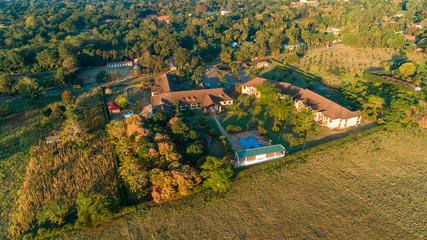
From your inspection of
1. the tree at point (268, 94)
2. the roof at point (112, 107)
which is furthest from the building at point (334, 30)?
the roof at point (112, 107)

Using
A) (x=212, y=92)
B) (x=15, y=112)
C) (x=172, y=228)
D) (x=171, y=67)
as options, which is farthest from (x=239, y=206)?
(x=171, y=67)

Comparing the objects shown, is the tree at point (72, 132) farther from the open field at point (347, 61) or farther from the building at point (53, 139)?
the open field at point (347, 61)

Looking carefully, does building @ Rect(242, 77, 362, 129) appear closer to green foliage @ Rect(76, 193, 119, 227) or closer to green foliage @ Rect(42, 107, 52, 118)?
green foliage @ Rect(76, 193, 119, 227)

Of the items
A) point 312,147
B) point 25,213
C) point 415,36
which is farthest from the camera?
point 415,36

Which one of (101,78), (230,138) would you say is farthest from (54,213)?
(101,78)

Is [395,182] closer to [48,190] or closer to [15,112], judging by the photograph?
[48,190]

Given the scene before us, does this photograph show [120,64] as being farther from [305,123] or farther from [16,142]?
[305,123]

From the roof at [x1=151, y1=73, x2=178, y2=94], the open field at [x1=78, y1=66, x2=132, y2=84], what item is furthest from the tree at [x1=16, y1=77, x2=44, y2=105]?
the roof at [x1=151, y1=73, x2=178, y2=94]
